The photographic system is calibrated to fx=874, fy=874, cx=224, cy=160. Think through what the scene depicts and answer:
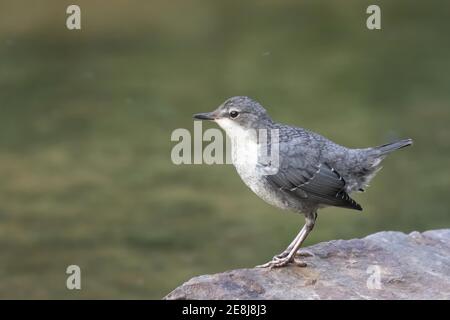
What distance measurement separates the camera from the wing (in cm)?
566

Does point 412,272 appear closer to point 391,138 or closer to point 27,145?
point 391,138

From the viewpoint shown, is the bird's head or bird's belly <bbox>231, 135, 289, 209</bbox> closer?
bird's belly <bbox>231, 135, 289, 209</bbox>

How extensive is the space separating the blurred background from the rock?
9.91 ft

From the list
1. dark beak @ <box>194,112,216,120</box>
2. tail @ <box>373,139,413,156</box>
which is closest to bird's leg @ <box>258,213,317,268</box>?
tail @ <box>373,139,413,156</box>

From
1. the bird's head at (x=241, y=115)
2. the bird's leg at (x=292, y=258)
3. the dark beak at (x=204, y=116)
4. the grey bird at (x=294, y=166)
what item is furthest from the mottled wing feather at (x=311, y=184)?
the dark beak at (x=204, y=116)

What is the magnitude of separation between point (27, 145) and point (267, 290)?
6315 mm

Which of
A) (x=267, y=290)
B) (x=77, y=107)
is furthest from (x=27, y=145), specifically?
(x=267, y=290)

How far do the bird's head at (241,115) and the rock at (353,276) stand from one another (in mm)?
950

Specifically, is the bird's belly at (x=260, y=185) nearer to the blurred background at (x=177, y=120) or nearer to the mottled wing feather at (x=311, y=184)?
the mottled wing feather at (x=311, y=184)

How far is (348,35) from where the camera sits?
13.5 metres

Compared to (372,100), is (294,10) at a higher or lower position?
higher

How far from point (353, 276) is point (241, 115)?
4.17 feet

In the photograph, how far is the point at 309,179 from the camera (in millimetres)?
5707

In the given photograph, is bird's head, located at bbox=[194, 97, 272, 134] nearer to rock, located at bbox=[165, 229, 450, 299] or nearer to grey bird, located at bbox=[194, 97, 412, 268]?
grey bird, located at bbox=[194, 97, 412, 268]
